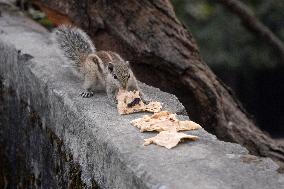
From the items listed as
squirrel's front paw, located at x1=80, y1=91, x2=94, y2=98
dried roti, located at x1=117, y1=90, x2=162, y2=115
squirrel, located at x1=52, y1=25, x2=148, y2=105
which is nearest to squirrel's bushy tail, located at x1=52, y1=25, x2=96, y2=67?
squirrel, located at x1=52, y1=25, x2=148, y2=105

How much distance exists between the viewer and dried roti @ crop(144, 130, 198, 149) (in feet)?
8.99

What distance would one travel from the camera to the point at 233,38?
9156 mm

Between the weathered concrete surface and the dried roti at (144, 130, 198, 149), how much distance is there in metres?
0.03

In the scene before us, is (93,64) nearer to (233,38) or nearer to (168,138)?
(168,138)

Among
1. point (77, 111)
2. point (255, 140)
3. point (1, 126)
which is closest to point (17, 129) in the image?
point (1, 126)

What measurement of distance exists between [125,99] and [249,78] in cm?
734

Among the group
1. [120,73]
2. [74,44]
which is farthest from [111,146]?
[74,44]

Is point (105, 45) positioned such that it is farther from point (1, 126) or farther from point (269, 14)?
point (269, 14)

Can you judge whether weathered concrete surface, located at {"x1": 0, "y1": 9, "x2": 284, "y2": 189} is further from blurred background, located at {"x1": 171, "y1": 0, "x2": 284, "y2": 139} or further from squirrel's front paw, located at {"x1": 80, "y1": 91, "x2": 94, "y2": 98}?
blurred background, located at {"x1": 171, "y1": 0, "x2": 284, "y2": 139}

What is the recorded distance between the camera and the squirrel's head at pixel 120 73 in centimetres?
377

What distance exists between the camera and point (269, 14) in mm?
8836

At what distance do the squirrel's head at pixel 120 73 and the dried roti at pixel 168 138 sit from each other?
0.94 meters

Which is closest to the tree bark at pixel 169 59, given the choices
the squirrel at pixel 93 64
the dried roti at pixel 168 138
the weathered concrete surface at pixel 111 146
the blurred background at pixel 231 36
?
the squirrel at pixel 93 64

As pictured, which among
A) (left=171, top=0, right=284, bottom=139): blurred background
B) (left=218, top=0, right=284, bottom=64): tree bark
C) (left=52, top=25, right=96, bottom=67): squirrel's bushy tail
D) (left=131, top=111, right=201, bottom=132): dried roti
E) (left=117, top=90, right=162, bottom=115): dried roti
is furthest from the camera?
(left=171, top=0, right=284, bottom=139): blurred background
